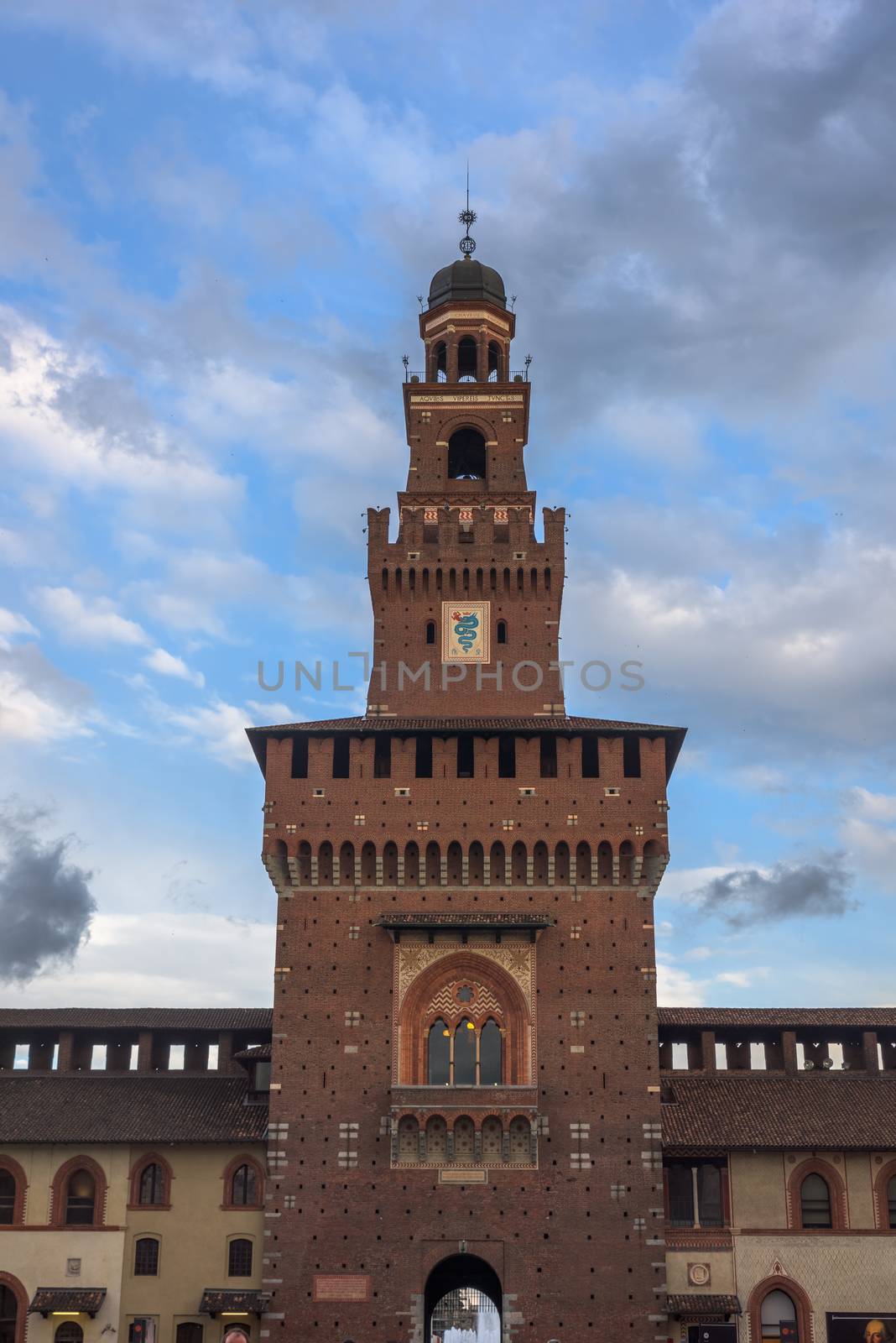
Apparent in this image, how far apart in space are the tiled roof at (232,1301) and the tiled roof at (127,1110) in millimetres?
4804

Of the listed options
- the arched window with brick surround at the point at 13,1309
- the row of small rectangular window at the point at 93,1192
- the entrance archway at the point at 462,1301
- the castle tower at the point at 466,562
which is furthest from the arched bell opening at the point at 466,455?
the arched window with brick surround at the point at 13,1309

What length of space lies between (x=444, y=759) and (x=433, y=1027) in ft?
30.1

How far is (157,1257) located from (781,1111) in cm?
2202

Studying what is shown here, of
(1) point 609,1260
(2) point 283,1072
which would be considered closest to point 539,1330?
(1) point 609,1260

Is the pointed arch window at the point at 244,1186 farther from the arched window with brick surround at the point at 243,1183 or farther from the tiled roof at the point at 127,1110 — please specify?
the tiled roof at the point at 127,1110

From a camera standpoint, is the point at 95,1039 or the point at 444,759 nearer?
the point at 444,759

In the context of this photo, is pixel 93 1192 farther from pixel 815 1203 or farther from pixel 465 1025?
pixel 815 1203

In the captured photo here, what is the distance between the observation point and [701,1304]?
152 ft

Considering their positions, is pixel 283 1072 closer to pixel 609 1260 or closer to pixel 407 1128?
Result: pixel 407 1128

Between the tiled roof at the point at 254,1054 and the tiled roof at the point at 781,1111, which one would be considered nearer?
the tiled roof at the point at 781,1111

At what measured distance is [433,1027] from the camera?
158 feet

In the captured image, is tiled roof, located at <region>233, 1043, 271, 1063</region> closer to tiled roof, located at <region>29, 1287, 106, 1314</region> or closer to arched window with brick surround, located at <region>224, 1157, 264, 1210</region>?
arched window with brick surround, located at <region>224, 1157, 264, 1210</region>

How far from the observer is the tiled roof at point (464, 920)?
48219mm

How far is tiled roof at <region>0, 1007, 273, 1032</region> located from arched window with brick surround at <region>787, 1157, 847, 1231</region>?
19.8 m
